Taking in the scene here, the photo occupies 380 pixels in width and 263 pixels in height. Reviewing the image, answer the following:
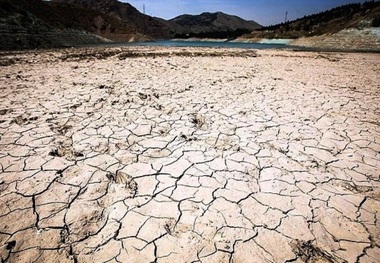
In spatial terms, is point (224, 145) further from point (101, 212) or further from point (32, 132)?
point (32, 132)

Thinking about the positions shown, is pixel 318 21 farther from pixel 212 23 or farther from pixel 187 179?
pixel 212 23

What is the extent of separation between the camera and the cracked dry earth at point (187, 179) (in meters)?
1.71

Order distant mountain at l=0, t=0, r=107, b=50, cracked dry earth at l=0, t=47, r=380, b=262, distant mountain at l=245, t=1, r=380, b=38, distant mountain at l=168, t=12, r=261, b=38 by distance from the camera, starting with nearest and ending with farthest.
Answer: cracked dry earth at l=0, t=47, r=380, b=262 → distant mountain at l=0, t=0, r=107, b=50 → distant mountain at l=245, t=1, r=380, b=38 → distant mountain at l=168, t=12, r=261, b=38

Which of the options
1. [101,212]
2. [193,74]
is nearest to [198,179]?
[101,212]

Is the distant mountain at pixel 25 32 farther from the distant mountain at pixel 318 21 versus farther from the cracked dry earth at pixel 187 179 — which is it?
the distant mountain at pixel 318 21

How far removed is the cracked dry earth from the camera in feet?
5.62

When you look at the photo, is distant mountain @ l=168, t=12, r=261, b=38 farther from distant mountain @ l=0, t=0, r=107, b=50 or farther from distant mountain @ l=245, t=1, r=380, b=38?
distant mountain @ l=0, t=0, r=107, b=50

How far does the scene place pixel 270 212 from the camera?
204 centimetres

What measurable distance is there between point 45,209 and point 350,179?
9.85ft

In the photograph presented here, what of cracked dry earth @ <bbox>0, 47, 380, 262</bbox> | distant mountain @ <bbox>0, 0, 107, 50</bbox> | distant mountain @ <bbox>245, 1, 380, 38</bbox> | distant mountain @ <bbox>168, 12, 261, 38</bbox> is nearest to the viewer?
cracked dry earth @ <bbox>0, 47, 380, 262</bbox>

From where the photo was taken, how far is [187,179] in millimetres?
2467

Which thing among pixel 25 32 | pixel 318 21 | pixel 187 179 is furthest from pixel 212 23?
pixel 187 179

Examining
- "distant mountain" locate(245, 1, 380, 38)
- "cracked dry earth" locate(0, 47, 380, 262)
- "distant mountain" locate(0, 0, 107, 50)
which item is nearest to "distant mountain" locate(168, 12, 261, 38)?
"distant mountain" locate(245, 1, 380, 38)

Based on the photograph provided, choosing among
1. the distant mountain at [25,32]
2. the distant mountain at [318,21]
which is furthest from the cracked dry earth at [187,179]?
the distant mountain at [318,21]
